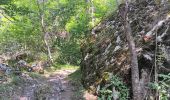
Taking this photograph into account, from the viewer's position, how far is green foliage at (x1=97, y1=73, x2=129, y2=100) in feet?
25.7

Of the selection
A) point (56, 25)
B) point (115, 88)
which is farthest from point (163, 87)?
point (56, 25)

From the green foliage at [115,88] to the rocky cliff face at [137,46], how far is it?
22 centimetres

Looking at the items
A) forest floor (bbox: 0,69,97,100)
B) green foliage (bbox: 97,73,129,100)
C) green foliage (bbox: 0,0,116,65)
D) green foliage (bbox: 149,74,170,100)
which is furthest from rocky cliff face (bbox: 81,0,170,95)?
green foliage (bbox: 0,0,116,65)

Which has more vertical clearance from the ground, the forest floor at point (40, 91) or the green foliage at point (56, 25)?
the green foliage at point (56, 25)

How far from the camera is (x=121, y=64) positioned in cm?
866

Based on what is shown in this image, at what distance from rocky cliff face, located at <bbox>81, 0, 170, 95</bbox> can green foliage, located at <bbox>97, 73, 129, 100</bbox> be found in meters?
0.22

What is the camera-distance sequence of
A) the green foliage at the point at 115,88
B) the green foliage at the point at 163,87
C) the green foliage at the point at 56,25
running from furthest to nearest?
the green foliage at the point at 56,25
the green foliage at the point at 115,88
the green foliage at the point at 163,87

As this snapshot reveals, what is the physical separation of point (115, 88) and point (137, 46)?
1489 mm

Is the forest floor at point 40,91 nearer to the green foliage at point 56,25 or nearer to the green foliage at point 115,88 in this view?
the green foliage at point 115,88

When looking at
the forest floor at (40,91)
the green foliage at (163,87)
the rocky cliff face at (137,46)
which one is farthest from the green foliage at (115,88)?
the green foliage at (163,87)

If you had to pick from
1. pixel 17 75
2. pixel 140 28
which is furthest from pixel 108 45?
pixel 17 75

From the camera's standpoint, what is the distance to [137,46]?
340 inches

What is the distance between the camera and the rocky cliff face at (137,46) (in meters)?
7.95

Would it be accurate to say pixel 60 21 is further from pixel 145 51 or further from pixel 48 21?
→ pixel 145 51
